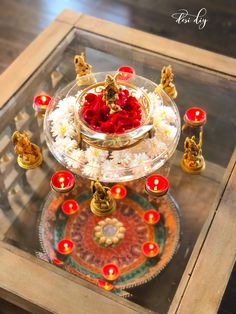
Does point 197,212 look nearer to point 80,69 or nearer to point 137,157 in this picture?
point 137,157

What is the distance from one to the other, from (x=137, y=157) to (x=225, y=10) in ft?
5.09

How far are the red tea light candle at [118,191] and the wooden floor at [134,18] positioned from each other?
107cm

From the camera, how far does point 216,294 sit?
1106 millimetres

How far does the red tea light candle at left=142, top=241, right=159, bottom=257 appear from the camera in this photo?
53.1 inches

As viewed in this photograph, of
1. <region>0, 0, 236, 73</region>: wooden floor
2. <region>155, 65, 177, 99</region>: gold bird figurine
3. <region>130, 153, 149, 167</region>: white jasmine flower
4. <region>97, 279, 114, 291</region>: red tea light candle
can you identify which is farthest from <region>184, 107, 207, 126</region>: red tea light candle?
<region>0, 0, 236, 73</region>: wooden floor

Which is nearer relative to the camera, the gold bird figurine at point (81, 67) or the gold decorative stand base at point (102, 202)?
the gold decorative stand base at point (102, 202)

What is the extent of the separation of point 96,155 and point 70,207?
0.24m

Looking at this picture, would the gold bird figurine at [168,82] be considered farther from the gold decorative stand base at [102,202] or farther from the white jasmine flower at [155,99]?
the gold decorative stand base at [102,202]

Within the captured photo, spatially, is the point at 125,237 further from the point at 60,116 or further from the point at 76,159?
the point at 60,116

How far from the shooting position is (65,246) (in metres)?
1.36

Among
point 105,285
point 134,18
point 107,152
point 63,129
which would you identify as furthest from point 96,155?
point 134,18

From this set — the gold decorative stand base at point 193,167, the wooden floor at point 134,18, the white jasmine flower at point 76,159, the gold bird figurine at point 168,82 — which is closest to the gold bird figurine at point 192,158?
the gold decorative stand base at point 193,167

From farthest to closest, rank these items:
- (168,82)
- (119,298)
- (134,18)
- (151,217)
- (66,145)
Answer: (134,18) < (168,82) < (151,217) < (66,145) < (119,298)

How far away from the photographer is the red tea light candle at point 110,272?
1.27m
